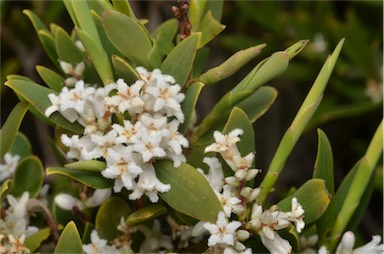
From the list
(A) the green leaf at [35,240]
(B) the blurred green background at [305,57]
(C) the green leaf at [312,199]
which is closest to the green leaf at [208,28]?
(C) the green leaf at [312,199]

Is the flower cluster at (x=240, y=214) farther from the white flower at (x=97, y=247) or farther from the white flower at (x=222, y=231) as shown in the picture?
the white flower at (x=97, y=247)

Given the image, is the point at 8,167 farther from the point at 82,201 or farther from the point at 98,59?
the point at 98,59

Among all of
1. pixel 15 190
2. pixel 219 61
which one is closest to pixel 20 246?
pixel 15 190

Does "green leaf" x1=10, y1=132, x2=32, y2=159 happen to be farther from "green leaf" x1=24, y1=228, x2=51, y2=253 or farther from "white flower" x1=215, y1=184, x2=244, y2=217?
"white flower" x1=215, y1=184, x2=244, y2=217

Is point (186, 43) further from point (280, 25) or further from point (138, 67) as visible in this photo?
point (280, 25)

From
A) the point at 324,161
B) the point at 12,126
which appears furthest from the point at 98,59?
the point at 324,161
